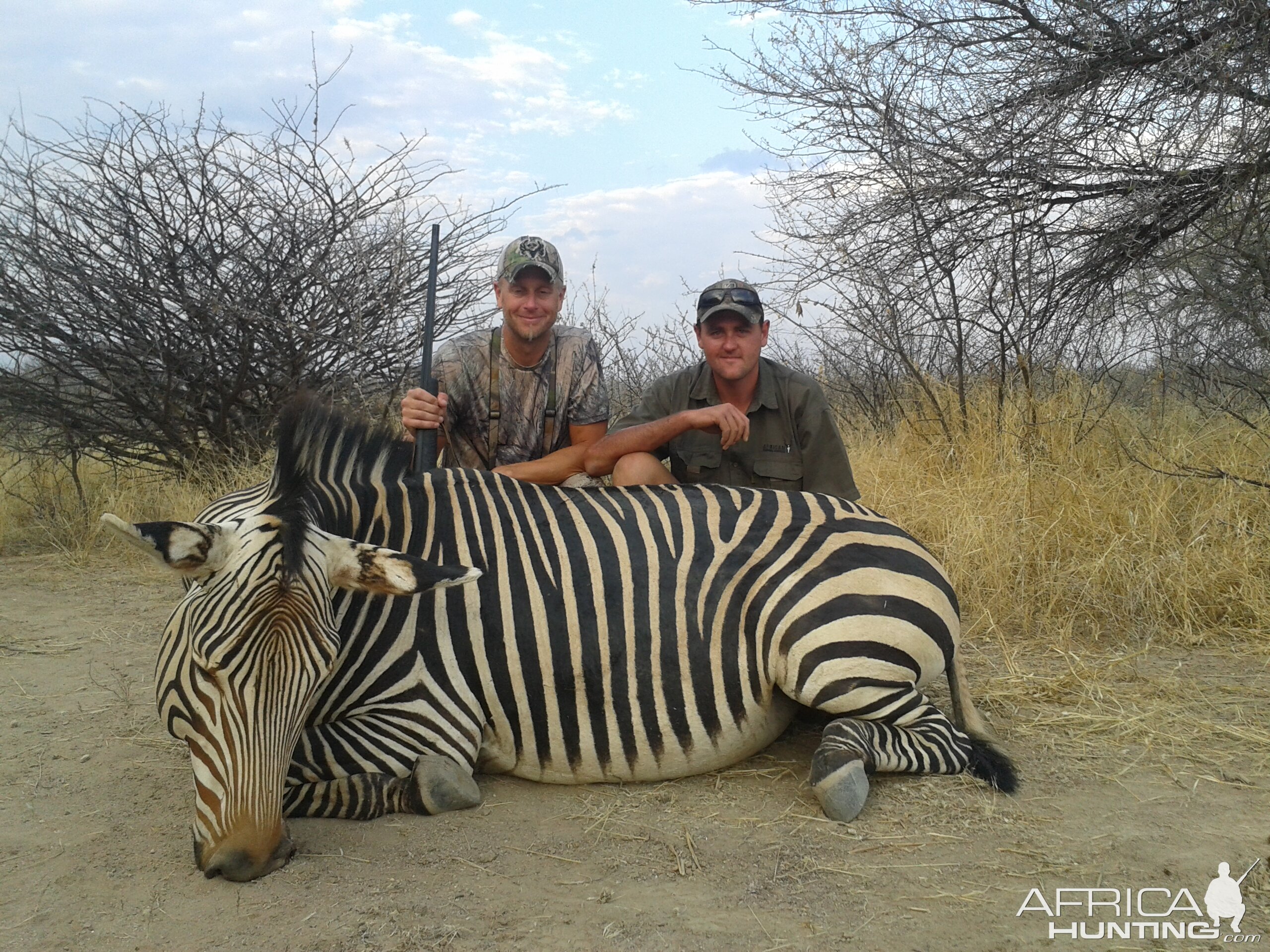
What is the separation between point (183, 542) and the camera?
7.54 ft

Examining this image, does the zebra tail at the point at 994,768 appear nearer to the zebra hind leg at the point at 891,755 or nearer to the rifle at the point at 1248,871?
the zebra hind leg at the point at 891,755

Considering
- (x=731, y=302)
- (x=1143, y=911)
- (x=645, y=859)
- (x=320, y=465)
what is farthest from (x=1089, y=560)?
(x=320, y=465)

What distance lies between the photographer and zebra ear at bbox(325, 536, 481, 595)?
2492 mm

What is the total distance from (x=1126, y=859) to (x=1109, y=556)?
2.75 m

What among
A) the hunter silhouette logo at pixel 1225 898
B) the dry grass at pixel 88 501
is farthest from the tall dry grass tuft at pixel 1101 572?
the dry grass at pixel 88 501

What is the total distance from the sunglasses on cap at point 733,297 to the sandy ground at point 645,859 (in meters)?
2.06

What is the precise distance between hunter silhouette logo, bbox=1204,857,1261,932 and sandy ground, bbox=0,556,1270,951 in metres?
0.03

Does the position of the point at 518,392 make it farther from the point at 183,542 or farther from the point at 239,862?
the point at 239,862

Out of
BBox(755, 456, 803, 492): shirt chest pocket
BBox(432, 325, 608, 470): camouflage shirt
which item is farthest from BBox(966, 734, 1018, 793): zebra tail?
BBox(432, 325, 608, 470): camouflage shirt

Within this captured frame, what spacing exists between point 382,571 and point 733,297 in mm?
2487

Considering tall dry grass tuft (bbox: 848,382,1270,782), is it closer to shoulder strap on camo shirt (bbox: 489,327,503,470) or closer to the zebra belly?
the zebra belly

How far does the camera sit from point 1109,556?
192 inches

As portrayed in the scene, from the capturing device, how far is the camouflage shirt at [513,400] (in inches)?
192

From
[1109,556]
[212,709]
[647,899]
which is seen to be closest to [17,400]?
[212,709]
